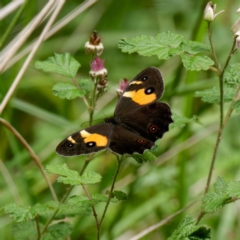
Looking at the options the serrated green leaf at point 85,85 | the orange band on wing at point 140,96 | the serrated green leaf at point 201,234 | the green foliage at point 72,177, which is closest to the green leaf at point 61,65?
the serrated green leaf at point 85,85

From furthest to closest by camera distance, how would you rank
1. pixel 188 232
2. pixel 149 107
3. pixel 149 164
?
pixel 149 164 < pixel 149 107 < pixel 188 232

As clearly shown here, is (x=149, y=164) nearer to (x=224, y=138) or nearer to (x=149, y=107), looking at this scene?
(x=224, y=138)

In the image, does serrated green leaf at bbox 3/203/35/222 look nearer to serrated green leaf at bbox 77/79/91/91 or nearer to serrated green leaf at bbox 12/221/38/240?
serrated green leaf at bbox 12/221/38/240

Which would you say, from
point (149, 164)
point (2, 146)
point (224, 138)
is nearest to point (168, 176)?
point (149, 164)

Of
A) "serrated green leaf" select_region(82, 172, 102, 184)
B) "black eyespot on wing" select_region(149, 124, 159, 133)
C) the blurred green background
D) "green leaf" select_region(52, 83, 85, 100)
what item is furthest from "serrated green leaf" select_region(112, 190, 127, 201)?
the blurred green background

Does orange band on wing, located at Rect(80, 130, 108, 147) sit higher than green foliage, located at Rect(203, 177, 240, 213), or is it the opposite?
orange band on wing, located at Rect(80, 130, 108, 147)

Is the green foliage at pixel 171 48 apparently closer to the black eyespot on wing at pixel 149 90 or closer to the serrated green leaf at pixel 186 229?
the black eyespot on wing at pixel 149 90

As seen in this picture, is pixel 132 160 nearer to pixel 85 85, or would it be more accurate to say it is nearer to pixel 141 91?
pixel 85 85
